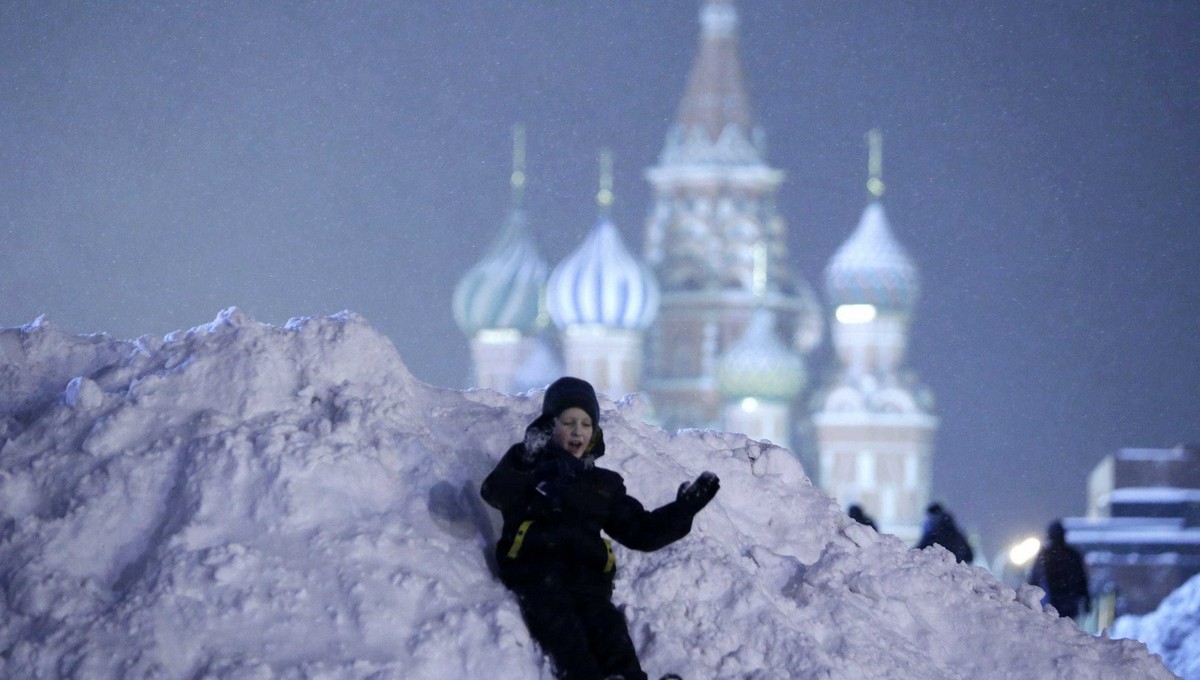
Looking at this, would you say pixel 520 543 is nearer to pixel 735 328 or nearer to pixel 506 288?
pixel 506 288

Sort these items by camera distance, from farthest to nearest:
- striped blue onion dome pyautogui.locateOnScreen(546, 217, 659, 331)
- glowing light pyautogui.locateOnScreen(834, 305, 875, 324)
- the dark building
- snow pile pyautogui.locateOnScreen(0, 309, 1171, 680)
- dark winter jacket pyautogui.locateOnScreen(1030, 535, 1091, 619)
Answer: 1. glowing light pyautogui.locateOnScreen(834, 305, 875, 324)
2. striped blue onion dome pyautogui.locateOnScreen(546, 217, 659, 331)
3. the dark building
4. dark winter jacket pyautogui.locateOnScreen(1030, 535, 1091, 619)
5. snow pile pyautogui.locateOnScreen(0, 309, 1171, 680)

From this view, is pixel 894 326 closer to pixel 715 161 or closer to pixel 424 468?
pixel 715 161

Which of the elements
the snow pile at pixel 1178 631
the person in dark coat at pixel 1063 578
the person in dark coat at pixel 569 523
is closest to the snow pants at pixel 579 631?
the person in dark coat at pixel 569 523

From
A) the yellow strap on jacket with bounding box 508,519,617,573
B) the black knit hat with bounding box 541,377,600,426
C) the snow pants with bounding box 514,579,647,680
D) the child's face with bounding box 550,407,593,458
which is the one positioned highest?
the black knit hat with bounding box 541,377,600,426

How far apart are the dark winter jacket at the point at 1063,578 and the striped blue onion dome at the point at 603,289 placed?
1778 inches

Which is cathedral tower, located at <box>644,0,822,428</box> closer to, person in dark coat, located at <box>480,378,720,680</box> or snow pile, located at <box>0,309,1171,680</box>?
snow pile, located at <box>0,309,1171,680</box>

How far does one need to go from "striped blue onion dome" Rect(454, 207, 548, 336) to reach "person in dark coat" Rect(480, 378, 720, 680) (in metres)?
51.0

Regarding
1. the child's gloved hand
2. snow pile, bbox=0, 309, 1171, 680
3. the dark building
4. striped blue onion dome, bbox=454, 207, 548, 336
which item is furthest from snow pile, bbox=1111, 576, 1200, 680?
striped blue onion dome, bbox=454, 207, 548, 336

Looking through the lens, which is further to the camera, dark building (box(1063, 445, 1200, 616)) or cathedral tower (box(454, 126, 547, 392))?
cathedral tower (box(454, 126, 547, 392))

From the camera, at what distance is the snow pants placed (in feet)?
11.5

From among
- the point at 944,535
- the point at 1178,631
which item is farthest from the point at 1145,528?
the point at 944,535

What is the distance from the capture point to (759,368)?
53.1m

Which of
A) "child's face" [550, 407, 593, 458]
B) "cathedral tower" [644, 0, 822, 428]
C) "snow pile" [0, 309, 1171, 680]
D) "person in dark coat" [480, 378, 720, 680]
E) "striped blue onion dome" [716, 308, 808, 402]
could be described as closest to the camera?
"snow pile" [0, 309, 1171, 680]

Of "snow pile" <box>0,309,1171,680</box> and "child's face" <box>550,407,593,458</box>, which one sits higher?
"child's face" <box>550,407,593,458</box>
